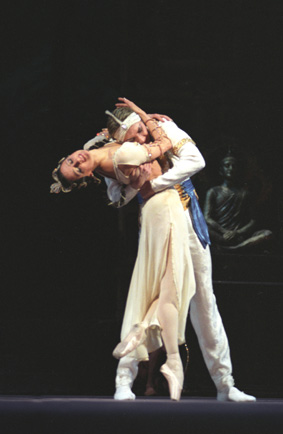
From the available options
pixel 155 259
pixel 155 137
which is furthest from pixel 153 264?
pixel 155 137

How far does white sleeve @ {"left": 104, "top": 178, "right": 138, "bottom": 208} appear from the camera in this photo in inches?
184

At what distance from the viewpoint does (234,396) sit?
4719mm

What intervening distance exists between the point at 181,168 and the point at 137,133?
27 cm

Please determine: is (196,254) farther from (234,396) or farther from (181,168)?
(234,396)

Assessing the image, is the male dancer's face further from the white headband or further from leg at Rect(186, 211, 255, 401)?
leg at Rect(186, 211, 255, 401)

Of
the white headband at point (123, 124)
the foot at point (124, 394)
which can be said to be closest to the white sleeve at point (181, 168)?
the white headband at point (123, 124)

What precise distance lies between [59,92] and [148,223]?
1602mm

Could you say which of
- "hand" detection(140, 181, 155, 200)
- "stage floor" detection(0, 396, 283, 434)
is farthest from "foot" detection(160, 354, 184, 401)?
"hand" detection(140, 181, 155, 200)

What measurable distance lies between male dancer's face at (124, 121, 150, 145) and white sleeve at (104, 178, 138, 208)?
0.71 feet

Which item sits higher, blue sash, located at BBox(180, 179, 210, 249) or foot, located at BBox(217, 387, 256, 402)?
blue sash, located at BBox(180, 179, 210, 249)

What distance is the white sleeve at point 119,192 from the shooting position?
4.66 meters

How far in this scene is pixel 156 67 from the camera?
236 inches

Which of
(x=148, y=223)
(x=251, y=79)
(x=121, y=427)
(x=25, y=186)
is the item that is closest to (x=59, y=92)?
→ (x=25, y=186)

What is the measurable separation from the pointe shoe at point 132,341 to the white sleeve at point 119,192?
1.99 ft
